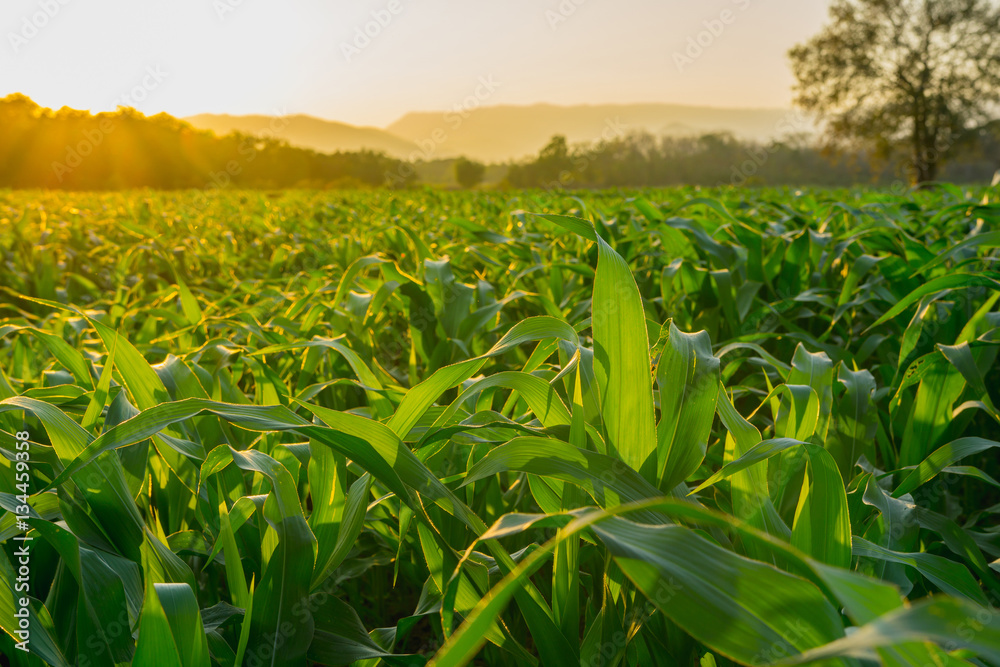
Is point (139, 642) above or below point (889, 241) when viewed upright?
below

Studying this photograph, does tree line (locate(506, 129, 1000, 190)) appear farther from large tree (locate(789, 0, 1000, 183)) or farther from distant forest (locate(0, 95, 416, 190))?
distant forest (locate(0, 95, 416, 190))

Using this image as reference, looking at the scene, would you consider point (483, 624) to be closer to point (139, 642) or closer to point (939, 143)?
point (139, 642)

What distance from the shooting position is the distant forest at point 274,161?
26906 mm

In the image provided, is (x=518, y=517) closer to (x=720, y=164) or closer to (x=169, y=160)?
(x=720, y=164)

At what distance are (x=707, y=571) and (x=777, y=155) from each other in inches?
1438

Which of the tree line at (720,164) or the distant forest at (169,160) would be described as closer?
the tree line at (720,164)

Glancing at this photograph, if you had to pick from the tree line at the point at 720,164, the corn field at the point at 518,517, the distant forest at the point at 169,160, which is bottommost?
the corn field at the point at 518,517

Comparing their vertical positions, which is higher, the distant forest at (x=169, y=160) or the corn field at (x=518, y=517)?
the distant forest at (x=169, y=160)

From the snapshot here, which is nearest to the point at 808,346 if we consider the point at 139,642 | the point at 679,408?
the point at 679,408

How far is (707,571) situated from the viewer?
0.46 m

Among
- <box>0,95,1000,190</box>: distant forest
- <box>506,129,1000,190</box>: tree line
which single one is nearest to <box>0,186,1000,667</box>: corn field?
<box>506,129,1000,190</box>: tree line

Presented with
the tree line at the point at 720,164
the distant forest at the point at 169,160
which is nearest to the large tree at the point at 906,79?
the tree line at the point at 720,164

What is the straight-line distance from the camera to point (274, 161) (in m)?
36.8

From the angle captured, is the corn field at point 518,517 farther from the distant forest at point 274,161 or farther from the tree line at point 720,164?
the distant forest at point 274,161
